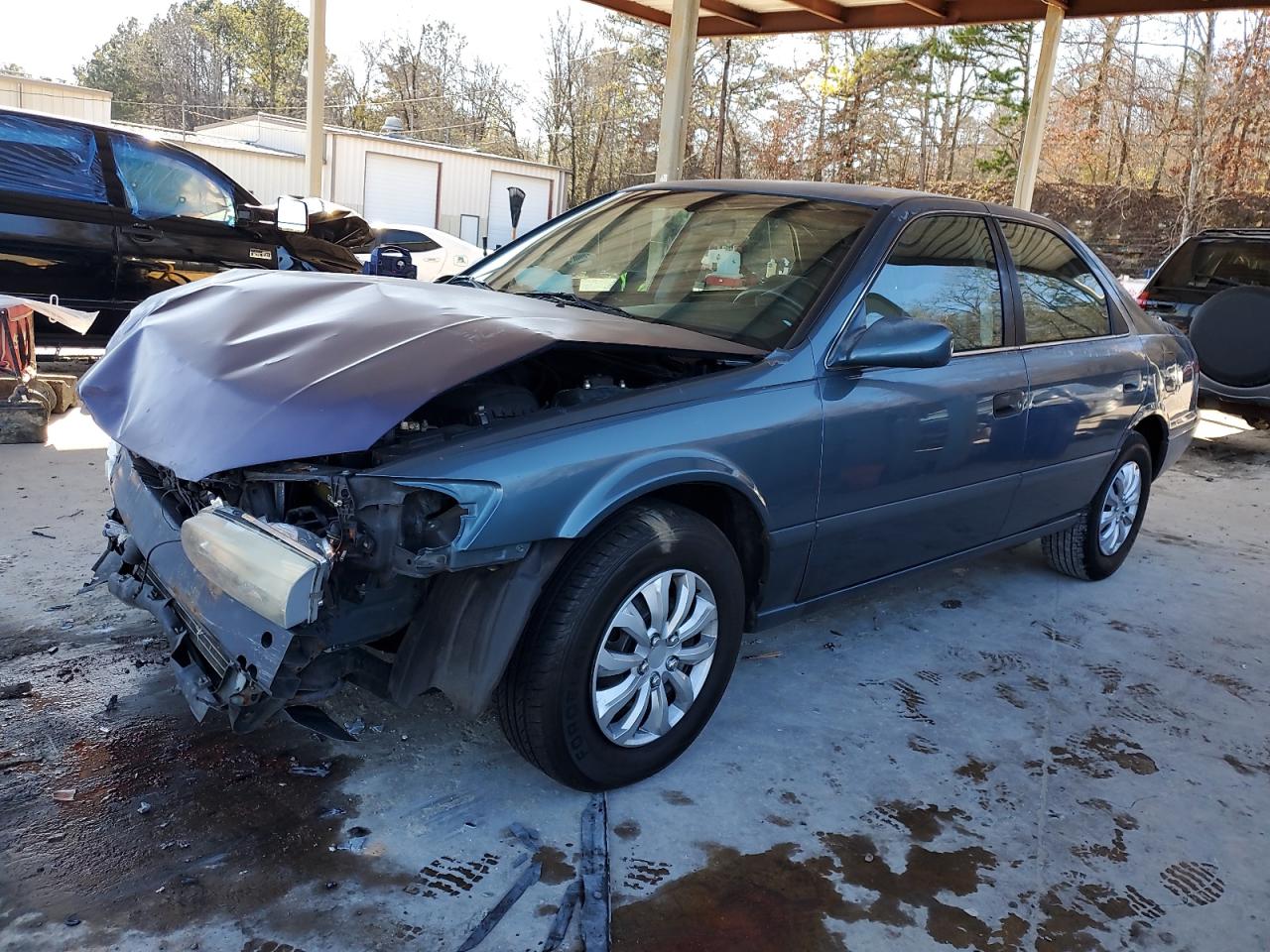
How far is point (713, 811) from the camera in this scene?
2.65 metres

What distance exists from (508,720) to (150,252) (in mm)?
6121

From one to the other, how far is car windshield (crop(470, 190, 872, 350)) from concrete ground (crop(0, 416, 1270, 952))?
129 centimetres

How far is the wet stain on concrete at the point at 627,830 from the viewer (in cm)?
251

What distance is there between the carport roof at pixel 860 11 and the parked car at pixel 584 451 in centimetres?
798

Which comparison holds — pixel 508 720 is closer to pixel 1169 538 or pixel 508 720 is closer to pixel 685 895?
pixel 685 895

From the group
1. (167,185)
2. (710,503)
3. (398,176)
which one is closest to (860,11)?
(167,185)

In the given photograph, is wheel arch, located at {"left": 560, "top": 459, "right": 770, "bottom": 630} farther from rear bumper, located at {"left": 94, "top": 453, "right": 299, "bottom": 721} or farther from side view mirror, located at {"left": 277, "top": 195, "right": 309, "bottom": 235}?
side view mirror, located at {"left": 277, "top": 195, "right": 309, "bottom": 235}

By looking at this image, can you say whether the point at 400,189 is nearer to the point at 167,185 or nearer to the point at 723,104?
the point at 723,104

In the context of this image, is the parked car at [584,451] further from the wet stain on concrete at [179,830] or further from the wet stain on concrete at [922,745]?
the wet stain on concrete at [922,745]

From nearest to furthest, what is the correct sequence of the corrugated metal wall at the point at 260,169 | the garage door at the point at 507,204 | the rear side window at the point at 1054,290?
the rear side window at the point at 1054,290 < the corrugated metal wall at the point at 260,169 < the garage door at the point at 507,204

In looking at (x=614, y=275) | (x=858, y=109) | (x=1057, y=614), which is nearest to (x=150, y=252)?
(x=614, y=275)

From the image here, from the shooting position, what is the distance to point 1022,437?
3805mm

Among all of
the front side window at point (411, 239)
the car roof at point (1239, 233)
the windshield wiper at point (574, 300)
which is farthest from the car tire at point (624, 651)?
the front side window at point (411, 239)

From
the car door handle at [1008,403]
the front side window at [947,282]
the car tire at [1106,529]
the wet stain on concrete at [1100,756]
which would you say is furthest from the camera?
the car tire at [1106,529]
